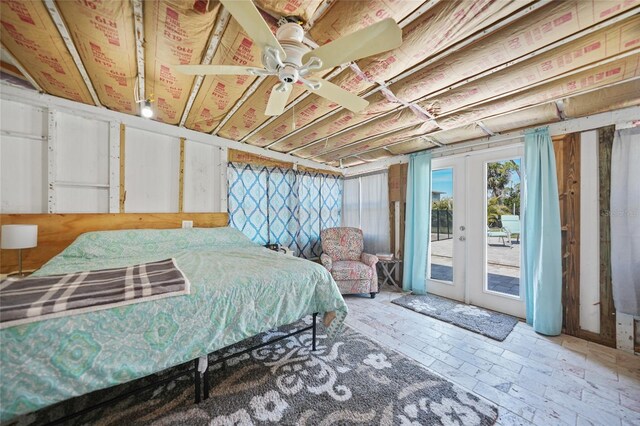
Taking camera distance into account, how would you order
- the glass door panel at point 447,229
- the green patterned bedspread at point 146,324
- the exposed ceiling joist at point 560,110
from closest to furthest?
the green patterned bedspread at point 146,324, the exposed ceiling joist at point 560,110, the glass door panel at point 447,229

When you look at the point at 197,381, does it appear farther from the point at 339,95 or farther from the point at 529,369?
the point at 529,369

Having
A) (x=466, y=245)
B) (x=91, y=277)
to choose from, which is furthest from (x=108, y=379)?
(x=466, y=245)

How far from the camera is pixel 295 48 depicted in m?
1.37

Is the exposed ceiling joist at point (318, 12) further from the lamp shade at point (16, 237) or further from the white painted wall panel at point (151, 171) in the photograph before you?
the lamp shade at point (16, 237)

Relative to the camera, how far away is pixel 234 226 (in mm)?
3734

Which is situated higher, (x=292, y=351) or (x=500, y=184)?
(x=500, y=184)

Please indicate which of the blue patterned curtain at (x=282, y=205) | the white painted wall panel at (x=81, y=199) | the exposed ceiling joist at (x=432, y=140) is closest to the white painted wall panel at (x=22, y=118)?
the white painted wall panel at (x=81, y=199)

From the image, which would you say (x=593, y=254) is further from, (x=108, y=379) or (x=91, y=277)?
(x=91, y=277)

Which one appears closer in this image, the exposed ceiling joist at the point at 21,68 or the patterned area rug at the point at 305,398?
the patterned area rug at the point at 305,398

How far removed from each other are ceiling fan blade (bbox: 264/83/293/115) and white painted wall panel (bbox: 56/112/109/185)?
2.25 meters

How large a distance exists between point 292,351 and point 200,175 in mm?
2726

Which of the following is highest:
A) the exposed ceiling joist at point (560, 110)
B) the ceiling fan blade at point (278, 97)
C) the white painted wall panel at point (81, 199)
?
the exposed ceiling joist at point (560, 110)

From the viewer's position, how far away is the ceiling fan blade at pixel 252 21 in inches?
40.1

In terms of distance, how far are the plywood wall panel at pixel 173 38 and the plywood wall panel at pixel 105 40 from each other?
110 millimetres
